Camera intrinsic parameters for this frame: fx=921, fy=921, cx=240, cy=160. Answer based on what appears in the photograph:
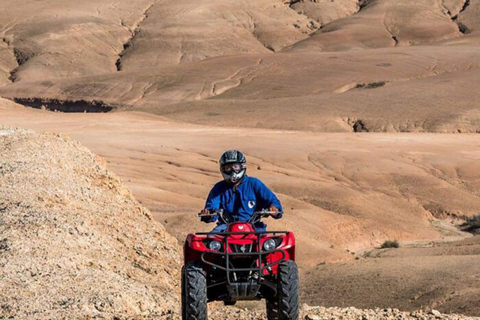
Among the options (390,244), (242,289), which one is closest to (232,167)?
(242,289)

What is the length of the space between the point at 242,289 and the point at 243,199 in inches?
40.5

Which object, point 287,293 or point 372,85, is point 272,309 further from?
point 372,85

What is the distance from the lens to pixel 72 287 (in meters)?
8.87

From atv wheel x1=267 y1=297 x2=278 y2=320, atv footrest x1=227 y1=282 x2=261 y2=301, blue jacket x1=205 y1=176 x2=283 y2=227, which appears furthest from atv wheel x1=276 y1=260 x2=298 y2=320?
blue jacket x1=205 y1=176 x2=283 y2=227

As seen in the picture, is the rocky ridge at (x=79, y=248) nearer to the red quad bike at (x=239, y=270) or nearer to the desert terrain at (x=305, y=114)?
the red quad bike at (x=239, y=270)

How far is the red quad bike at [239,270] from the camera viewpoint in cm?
707

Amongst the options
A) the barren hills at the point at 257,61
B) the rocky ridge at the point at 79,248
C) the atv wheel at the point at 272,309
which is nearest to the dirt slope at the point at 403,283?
the rocky ridge at the point at 79,248

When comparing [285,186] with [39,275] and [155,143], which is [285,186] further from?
[39,275]

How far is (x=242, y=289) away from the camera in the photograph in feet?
23.2

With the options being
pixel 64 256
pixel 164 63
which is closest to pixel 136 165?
pixel 64 256

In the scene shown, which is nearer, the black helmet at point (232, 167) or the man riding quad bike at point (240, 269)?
the man riding quad bike at point (240, 269)

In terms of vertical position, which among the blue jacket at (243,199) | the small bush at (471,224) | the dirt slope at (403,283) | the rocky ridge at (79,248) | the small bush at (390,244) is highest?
the blue jacket at (243,199)

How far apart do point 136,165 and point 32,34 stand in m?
82.4

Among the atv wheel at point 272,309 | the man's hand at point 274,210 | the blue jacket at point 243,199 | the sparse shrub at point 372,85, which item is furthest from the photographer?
the sparse shrub at point 372,85
